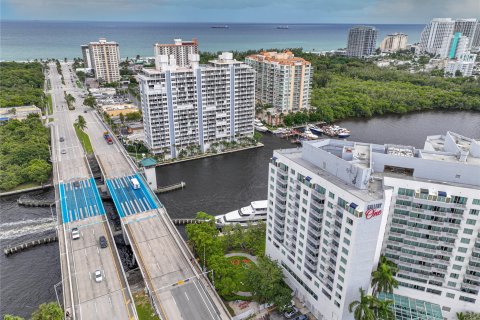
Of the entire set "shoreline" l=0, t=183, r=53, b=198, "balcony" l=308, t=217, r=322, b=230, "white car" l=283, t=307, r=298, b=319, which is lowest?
"white car" l=283, t=307, r=298, b=319

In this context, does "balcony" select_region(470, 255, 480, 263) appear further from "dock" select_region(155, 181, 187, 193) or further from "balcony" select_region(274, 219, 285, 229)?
"dock" select_region(155, 181, 187, 193)

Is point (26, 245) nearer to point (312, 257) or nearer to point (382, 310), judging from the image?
point (312, 257)

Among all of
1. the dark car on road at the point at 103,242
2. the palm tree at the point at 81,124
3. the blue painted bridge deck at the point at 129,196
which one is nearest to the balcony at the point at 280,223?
the blue painted bridge deck at the point at 129,196

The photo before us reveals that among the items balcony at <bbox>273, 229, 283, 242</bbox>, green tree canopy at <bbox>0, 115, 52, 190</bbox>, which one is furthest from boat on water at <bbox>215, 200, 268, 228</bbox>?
green tree canopy at <bbox>0, 115, 52, 190</bbox>

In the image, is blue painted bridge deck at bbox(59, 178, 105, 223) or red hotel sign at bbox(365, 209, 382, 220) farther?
blue painted bridge deck at bbox(59, 178, 105, 223)

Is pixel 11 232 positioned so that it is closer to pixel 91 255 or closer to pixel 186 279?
pixel 91 255

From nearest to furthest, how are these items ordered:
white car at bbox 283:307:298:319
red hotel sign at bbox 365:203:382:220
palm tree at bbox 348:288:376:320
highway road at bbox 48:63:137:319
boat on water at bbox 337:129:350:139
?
red hotel sign at bbox 365:203:382:220
palm tree at bbox 348:288:376:320
highway road at bbox 48:63:137:319
white car at bbox 283:307:298:319
boat on water at bbox 337:129:350:139

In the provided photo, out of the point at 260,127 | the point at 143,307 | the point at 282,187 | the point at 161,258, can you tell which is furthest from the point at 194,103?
the point at 143,307
